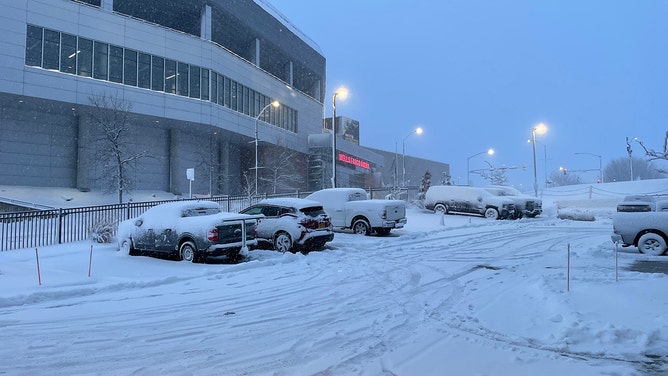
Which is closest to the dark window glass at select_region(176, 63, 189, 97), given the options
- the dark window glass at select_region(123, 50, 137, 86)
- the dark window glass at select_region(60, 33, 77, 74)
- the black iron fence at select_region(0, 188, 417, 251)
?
the dark window glass at select_region(123, 50, 137, 86)

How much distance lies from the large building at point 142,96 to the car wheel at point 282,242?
18.1 m

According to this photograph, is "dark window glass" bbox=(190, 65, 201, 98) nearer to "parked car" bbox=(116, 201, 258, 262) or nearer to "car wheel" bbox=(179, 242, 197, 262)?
"parked car" bbox=(116, 201, 258, 262)

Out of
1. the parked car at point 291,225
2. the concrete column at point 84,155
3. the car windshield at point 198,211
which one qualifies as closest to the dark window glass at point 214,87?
the concrete column at point 84,155

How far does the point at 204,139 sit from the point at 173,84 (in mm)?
7667

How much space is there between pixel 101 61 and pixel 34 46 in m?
4.24

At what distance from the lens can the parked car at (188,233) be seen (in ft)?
39.6

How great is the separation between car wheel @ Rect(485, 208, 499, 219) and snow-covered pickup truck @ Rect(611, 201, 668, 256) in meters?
13.5

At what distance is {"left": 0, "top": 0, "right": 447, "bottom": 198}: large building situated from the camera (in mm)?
31344

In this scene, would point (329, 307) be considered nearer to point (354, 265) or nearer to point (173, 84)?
point (354, 265)

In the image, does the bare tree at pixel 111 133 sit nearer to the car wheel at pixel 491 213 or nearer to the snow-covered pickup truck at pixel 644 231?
the car wheel at pixel 491 213

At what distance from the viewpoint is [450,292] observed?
27.2 ft

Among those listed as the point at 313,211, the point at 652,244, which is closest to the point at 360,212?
the point at 313,211

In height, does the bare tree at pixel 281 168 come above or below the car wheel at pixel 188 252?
above

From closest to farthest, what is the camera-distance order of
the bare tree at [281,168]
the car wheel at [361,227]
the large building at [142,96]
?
1. the car wheel at [361,227]
2. the large building at [142,96]
3. the bare tree at [281,168]
